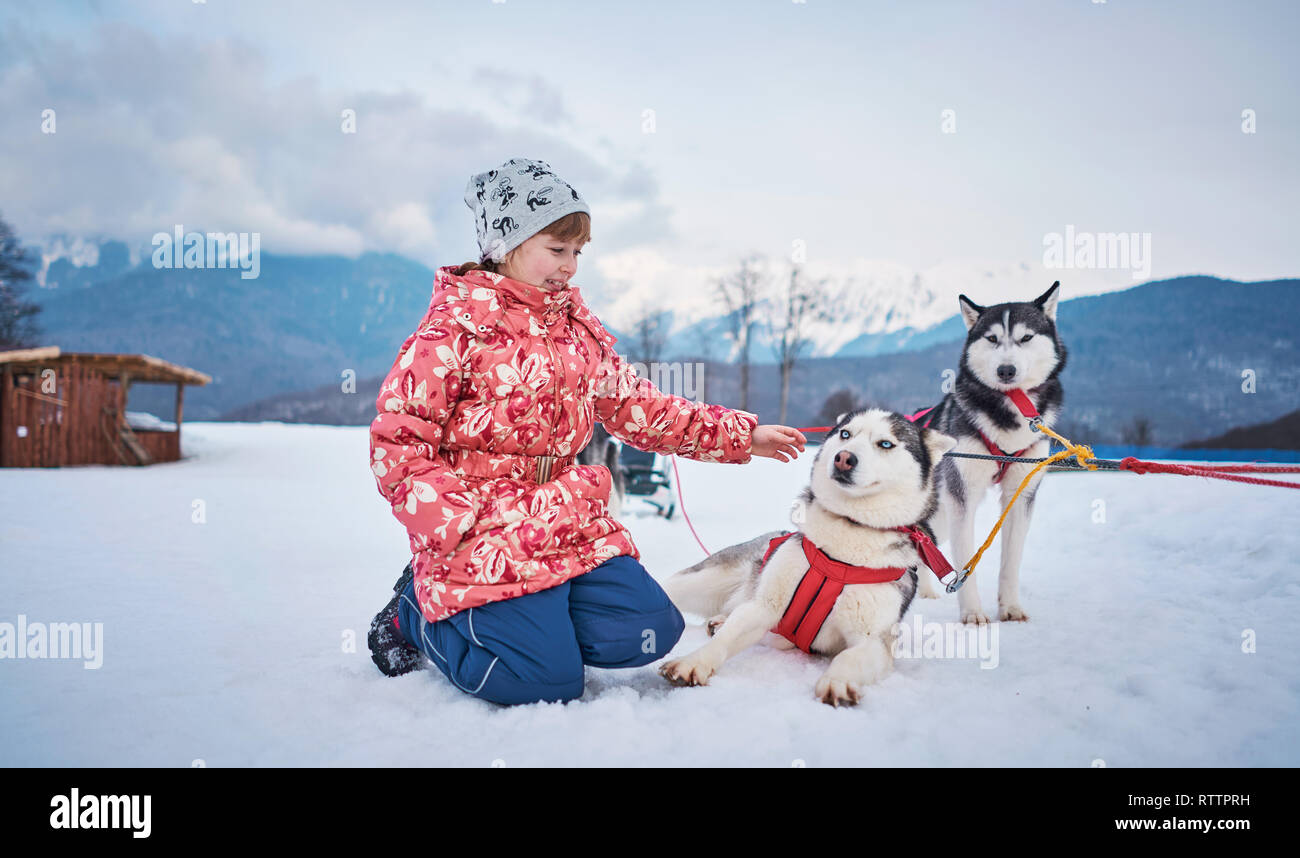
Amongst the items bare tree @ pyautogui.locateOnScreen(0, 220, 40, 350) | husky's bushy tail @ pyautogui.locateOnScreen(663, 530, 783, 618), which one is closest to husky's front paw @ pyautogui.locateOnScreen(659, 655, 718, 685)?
husky's bushy tail @ pyautogui.locateOnScreen(663, 530, 783, 618)

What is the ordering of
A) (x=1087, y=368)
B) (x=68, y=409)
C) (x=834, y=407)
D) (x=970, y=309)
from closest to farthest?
(x=970, y=309) → (x=68, y=409) → (x=834, y=407) → (x=1087, y=368)

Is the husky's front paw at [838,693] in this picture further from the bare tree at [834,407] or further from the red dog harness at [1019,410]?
the red dog harness at [1019,410]

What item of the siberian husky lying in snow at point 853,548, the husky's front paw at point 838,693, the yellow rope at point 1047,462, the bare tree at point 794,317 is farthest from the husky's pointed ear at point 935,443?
the bare tree at point 794,317

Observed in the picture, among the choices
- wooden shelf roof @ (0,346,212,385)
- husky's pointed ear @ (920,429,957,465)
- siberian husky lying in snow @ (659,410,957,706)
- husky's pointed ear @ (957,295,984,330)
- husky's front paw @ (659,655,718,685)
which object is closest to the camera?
husky's front paw @ (659,655,718,685)

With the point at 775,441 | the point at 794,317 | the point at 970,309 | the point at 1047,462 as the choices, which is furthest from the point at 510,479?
the point at 794,317

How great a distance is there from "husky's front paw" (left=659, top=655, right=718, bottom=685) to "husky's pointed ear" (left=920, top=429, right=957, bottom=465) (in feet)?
4.00

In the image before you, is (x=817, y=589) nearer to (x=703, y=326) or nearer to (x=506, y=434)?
(x=506, y=434)

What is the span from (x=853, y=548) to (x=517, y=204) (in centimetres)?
172

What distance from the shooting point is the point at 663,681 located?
2.07 metres

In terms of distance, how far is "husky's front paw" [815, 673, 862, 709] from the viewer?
185 centimetres

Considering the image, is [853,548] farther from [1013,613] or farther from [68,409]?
[68,409]

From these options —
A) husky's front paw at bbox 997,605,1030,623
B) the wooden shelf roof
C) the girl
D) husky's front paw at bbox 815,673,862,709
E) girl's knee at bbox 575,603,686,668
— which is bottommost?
husky's front paw at bbox 997,605,1030,623

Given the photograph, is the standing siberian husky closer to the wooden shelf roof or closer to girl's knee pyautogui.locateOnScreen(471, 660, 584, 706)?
girl's knee pyautogui.locateOnScreen(471, 660, 584, 706)
